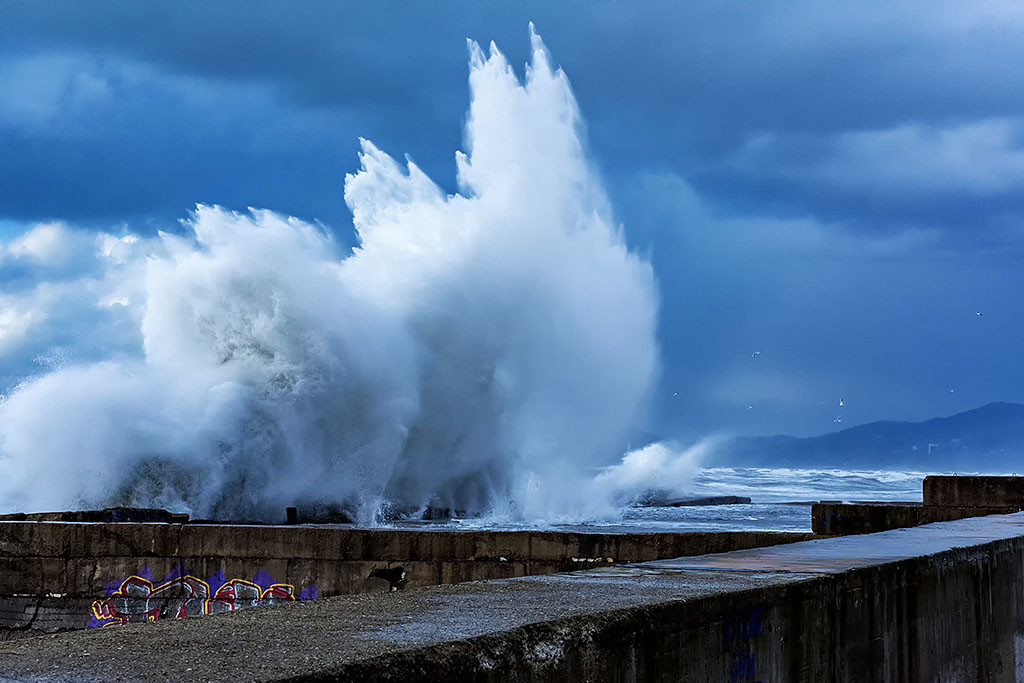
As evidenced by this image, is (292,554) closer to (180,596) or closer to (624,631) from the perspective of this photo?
(180,596)

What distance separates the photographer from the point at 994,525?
6.55 m

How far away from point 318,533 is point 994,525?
477 cm

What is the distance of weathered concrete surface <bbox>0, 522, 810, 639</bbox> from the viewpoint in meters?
8.41

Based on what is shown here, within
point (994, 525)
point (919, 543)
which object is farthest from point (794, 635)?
point (994, 525)

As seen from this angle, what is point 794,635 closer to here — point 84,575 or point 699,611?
point 699,611

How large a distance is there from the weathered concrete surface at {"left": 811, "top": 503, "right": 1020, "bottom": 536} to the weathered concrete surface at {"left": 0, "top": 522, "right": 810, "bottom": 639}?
1980mm

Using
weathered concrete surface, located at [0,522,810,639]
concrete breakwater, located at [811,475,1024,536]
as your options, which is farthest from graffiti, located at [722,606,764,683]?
concrete breakwater, located at [811,475,1024,536]

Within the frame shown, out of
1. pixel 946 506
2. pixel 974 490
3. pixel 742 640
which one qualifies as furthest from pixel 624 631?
pixel 974 490

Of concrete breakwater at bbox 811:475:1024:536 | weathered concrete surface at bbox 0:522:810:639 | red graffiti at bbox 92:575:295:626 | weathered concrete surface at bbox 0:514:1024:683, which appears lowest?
red graffiti at bbox 92:575:295:626

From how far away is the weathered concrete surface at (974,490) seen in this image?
9.49 meters

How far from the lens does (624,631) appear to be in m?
2.45

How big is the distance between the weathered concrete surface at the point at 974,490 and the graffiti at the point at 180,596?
5382 millimetres

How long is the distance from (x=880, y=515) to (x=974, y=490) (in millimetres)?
812

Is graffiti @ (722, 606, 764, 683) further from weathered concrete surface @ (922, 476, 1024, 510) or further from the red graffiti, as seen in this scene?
weathered concrete surface @ (922, 476, 1024, 510)
